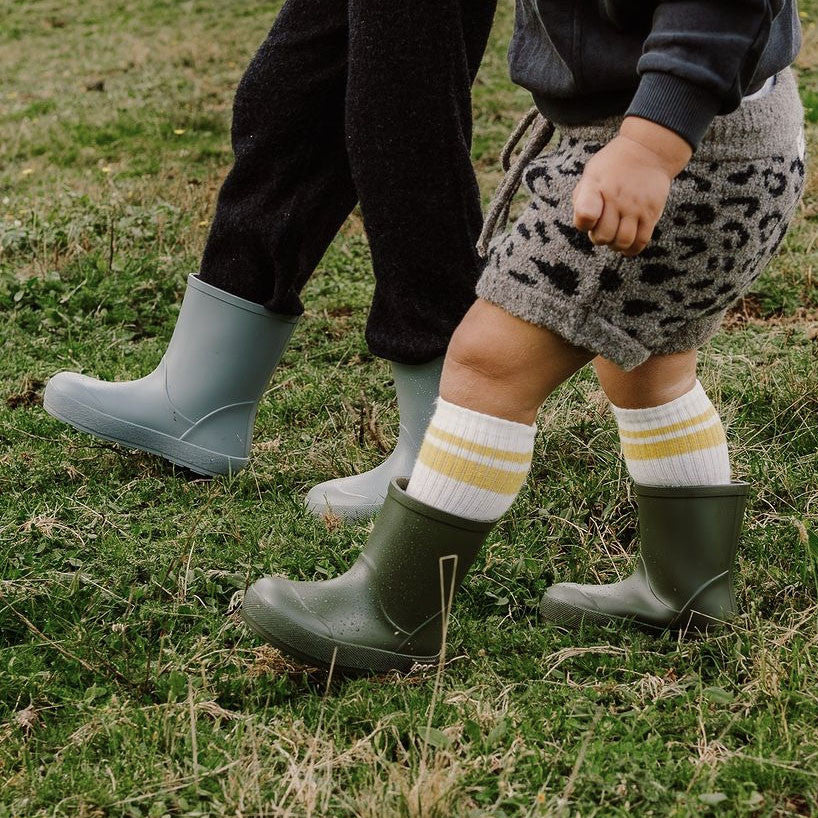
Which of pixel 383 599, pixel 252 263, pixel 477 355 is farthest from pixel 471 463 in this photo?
pixel 252 263

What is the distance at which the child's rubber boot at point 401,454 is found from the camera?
7.63 ft

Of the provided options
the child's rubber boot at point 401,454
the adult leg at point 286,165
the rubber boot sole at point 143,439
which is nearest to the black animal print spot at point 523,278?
the child's rubber boot at point 401,454

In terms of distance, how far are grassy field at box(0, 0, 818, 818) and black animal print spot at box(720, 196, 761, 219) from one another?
2.23 ft

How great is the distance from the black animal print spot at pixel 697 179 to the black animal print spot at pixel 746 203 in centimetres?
3

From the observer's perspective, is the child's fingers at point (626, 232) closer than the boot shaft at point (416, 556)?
Yes

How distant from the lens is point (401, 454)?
7.87ft

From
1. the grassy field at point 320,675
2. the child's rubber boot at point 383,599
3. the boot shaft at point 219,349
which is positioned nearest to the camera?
the grassy field at point 320,675

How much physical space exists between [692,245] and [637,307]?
0.12m

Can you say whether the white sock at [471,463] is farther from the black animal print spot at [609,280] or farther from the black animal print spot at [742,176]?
the black animal print spot at [742,176]

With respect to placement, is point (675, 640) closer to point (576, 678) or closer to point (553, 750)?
point (576, 678)

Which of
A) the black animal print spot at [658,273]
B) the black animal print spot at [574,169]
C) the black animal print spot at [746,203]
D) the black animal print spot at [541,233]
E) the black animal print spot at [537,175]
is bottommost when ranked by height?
the black animal print spot at [658,273]

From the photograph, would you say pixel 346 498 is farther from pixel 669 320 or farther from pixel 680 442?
pixel 669 320

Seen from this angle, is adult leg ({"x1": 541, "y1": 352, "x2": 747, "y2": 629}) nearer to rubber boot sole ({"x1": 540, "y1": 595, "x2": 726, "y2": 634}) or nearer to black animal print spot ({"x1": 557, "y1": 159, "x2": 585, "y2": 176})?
rubber boot sole ({"x1": 540, "y1": 595, "x2": 726, "y2": 634})

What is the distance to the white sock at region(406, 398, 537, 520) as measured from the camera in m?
1.60
